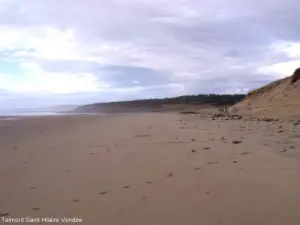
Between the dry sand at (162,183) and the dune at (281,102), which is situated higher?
the dune at (281,102)

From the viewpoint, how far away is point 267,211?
3379 millimetres

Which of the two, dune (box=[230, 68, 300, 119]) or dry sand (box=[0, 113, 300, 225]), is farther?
dune (box=[230, 68, 300, 119])

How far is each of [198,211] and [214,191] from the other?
0.57 meters

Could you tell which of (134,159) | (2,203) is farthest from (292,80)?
(2,203)

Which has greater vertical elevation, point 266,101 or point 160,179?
point 266,101

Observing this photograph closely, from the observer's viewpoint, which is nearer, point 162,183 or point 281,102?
point 162,183

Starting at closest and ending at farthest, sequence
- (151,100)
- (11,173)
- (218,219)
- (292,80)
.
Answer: (218,219) → (11,173) → (292,80) → (151,100)

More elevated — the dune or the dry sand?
the dune

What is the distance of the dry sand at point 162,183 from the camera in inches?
136

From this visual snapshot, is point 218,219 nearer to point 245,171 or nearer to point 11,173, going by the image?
point 245,171

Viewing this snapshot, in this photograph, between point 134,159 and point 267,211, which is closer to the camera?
point 267,211

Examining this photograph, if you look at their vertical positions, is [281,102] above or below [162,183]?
above

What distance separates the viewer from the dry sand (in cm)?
345

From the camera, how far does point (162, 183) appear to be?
4.42 metres
